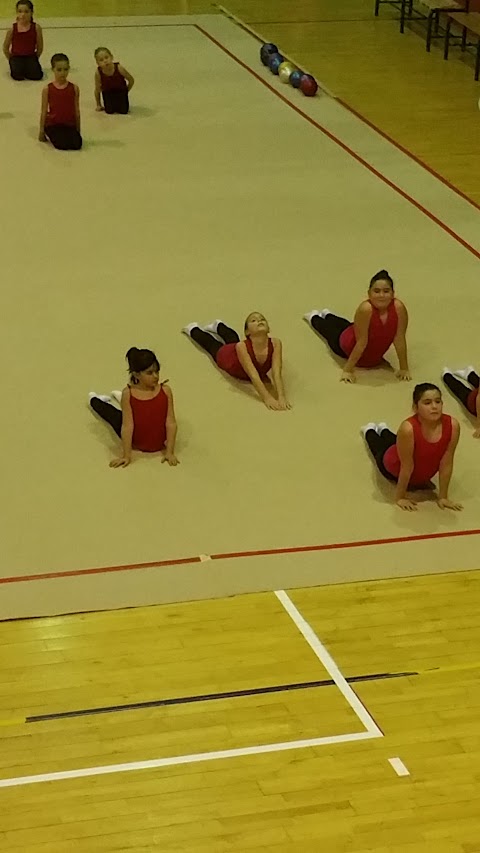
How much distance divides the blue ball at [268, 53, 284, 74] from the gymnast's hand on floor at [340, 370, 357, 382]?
6.22 m

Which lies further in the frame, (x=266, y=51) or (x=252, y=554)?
(x=266, y=51)

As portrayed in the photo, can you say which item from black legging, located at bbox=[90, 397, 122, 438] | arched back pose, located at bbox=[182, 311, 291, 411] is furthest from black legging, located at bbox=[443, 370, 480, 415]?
black legging, located at bbox=[90, 397, 122, 438]

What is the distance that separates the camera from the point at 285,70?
12.0 metres

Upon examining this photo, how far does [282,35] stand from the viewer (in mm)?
13836

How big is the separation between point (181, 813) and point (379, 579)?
5.13ft

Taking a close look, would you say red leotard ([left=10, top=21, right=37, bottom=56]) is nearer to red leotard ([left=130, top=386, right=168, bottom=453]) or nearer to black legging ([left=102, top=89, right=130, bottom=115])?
black legging ([left=102, top=89, right=130, bottom=115])

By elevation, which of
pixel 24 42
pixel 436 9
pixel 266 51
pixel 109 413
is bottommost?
pixel 109 413

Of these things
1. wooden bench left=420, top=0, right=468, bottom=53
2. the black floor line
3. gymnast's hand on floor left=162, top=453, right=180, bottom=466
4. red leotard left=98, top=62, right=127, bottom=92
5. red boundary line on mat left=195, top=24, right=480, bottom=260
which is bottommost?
the black floor line

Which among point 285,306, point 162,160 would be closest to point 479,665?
point 285,306

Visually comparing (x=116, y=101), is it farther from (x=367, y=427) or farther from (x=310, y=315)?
(x=367, y=427)

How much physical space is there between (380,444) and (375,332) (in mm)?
936

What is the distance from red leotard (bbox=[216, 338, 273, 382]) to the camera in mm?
6598

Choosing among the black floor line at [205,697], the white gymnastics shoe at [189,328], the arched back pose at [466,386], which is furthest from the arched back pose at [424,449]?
the white gymnastics shoe at [189,328]

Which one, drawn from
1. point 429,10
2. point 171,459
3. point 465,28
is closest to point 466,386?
point 171,459
